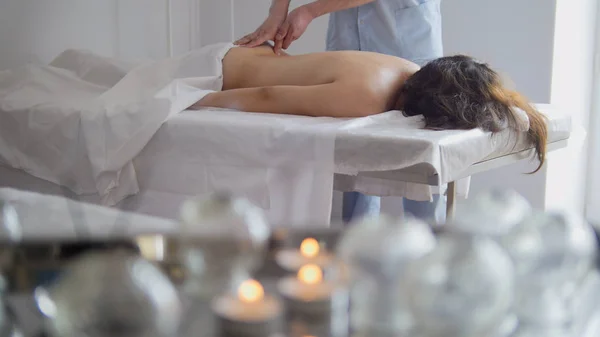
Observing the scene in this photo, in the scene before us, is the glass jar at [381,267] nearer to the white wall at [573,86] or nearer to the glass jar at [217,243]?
the glass jar at [217,243]

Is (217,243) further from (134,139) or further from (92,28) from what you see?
(92,28)

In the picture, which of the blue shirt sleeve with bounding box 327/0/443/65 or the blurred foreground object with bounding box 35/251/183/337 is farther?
the blue shirt sleeve with bounding box 327/0/443/65

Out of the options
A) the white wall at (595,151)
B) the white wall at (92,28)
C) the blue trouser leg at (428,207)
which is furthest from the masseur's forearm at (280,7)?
the white wall at (595,151)

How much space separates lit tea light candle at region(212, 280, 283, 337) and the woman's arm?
114 cm

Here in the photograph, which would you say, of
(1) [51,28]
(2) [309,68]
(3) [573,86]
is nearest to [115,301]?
(2) [309,68]

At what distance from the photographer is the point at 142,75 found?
1.70m

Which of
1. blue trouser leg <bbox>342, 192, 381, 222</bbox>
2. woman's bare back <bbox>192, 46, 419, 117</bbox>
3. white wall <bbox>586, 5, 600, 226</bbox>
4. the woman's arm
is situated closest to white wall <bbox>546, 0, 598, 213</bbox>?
white wall <bbox>586, 5, 600, 226</bbox>

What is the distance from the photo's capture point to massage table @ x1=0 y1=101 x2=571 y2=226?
111 centimetres

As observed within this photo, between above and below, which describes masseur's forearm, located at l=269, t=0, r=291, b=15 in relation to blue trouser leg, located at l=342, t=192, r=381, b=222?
above

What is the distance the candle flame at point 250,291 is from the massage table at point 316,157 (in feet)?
2.63

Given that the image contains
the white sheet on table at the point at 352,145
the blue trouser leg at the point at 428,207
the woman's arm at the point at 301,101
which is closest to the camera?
the white sheet on table at the point at 352,145

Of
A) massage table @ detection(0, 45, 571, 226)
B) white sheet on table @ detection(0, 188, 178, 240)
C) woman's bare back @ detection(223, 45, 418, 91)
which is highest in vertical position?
white sheet on table @ detection(0, 188, 178, 240)

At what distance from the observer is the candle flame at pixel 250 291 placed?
0.81ft

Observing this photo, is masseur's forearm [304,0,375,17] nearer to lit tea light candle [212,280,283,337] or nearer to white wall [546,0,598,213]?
white wall [546,0,598,213]
